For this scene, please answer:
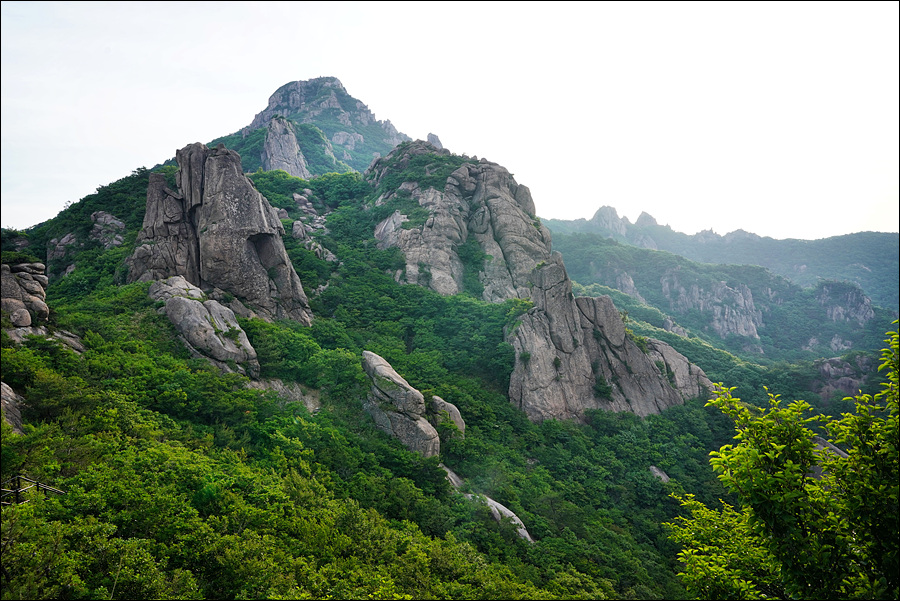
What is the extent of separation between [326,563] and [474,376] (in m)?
19.4

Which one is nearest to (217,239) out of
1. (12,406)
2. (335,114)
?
(12,406)

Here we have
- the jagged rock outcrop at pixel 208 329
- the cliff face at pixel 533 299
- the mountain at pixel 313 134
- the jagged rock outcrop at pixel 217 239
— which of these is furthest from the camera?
the mountain at pixel 313 134

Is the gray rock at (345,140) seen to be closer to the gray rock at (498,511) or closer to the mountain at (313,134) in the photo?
the mountain at (313,134)

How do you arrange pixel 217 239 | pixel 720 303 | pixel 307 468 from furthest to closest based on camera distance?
1. pixel 720 303
2. pixel 217 239
3. pixel 307 468

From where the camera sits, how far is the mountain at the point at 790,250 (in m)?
108

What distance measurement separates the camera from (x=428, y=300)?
35719 mm

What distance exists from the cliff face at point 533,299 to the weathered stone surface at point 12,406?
23.6 meters

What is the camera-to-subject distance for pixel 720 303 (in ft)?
266

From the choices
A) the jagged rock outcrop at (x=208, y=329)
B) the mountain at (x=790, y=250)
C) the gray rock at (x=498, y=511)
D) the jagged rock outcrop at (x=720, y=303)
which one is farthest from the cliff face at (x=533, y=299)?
the mountain at (x=790, y=250)

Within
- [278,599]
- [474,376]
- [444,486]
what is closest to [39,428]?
[278,599]

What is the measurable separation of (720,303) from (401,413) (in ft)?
270

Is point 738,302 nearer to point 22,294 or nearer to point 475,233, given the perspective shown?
point 475,233

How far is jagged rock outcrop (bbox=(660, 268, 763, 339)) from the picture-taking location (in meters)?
77.6

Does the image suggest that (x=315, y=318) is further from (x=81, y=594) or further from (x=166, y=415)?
(x=81, y=594)
